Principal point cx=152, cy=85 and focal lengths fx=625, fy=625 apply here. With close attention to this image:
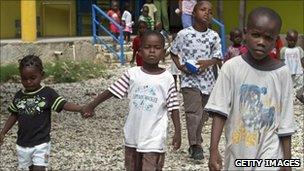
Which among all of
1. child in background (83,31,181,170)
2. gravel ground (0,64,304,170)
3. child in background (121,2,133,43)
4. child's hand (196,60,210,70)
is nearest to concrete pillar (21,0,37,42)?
child in background (121,2,133,43)

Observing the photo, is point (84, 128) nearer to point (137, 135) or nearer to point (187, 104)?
point (187, 104)

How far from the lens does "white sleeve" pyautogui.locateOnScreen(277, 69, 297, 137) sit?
3.46 metres

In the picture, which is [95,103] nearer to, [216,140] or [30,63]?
[30,63]

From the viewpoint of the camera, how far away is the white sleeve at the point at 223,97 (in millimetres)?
3494

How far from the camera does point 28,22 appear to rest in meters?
15.7

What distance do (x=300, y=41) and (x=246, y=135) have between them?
567 inches

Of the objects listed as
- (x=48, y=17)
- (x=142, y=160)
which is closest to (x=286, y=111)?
(x=142, y=160)

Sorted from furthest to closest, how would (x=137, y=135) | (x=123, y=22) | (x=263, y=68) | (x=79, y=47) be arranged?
(x=123, y=22), (x=79, y=47), (x=137, y=135), (x=263, y=68)

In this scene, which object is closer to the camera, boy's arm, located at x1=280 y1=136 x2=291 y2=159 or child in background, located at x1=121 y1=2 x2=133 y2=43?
boy's arm, located at x1=280 y1=136 x2=291 y2=159

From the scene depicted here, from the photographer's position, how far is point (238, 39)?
877cm

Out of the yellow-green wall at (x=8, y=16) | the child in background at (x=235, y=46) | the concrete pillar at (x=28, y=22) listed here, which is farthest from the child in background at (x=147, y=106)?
the yellow-green wall at (x=8, y=16)

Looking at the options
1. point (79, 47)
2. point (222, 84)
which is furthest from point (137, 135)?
point (79, 47)

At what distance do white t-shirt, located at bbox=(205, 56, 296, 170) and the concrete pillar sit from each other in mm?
12500
